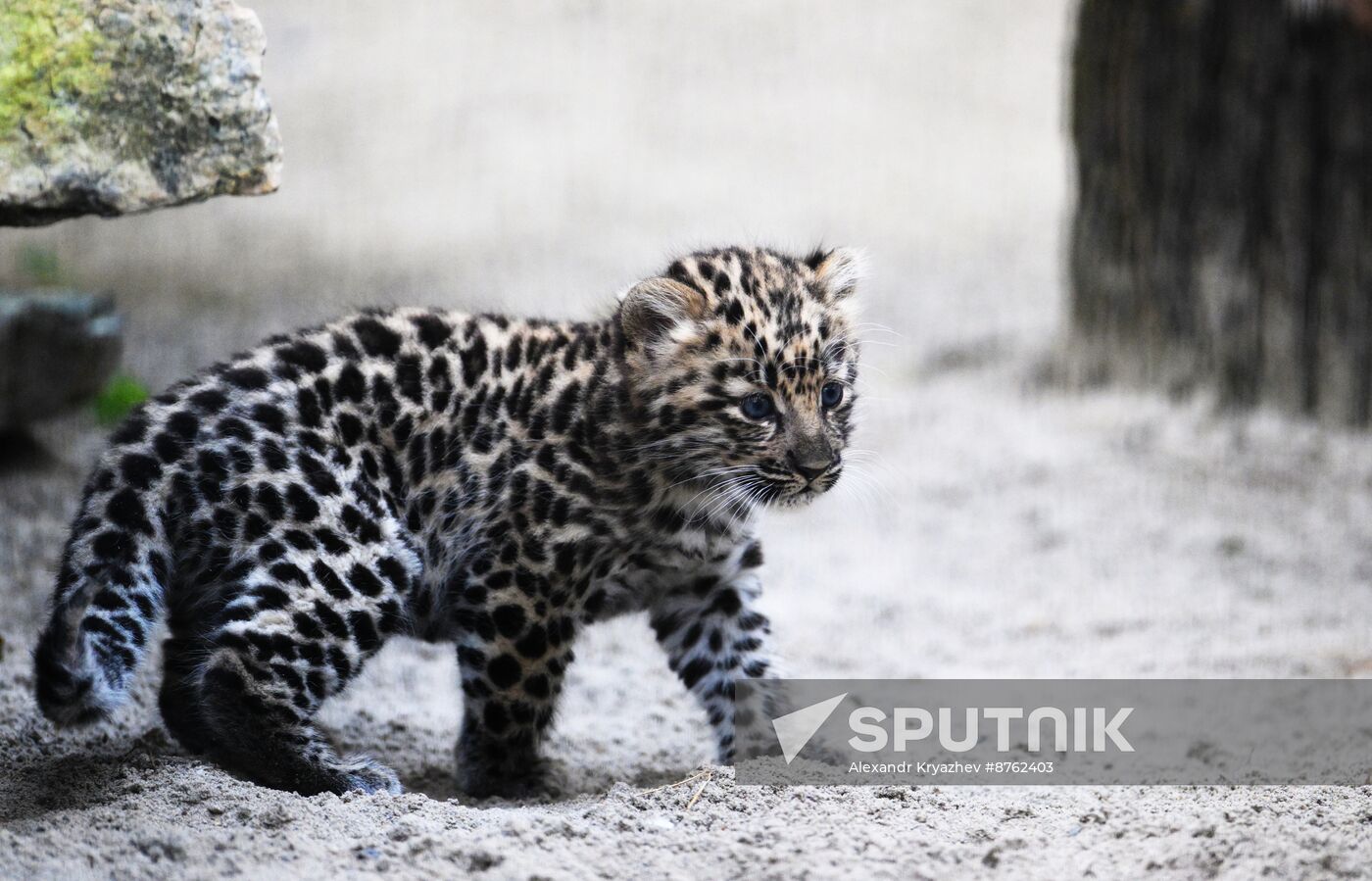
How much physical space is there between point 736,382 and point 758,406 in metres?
0.11

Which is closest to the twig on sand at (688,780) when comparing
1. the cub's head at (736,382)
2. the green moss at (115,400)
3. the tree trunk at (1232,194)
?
the cub's head at (736,382)

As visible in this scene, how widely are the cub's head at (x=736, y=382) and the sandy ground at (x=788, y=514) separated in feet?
2.26

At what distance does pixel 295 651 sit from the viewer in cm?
429

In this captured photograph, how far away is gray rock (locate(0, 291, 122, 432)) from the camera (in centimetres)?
764

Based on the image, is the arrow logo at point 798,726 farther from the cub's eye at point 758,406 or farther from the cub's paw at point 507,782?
the cub's eye at point 758,406

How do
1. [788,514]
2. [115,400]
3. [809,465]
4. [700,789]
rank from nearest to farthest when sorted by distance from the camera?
[700,789] → [809,465] → [788,514] → [115,400]

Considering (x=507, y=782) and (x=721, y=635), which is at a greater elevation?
(x=721, y=635)

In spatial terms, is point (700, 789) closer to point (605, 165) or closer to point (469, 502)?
point (469, 502)

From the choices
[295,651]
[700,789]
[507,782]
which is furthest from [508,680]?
[700,789]

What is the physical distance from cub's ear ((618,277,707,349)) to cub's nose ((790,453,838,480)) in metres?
0.59

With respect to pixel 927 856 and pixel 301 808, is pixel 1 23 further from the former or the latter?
pixel 927 856

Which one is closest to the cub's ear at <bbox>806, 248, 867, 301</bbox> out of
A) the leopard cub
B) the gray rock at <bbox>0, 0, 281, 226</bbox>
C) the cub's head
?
the leopard cub

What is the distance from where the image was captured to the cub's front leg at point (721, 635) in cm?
507

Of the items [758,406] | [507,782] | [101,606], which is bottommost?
[507,782]
